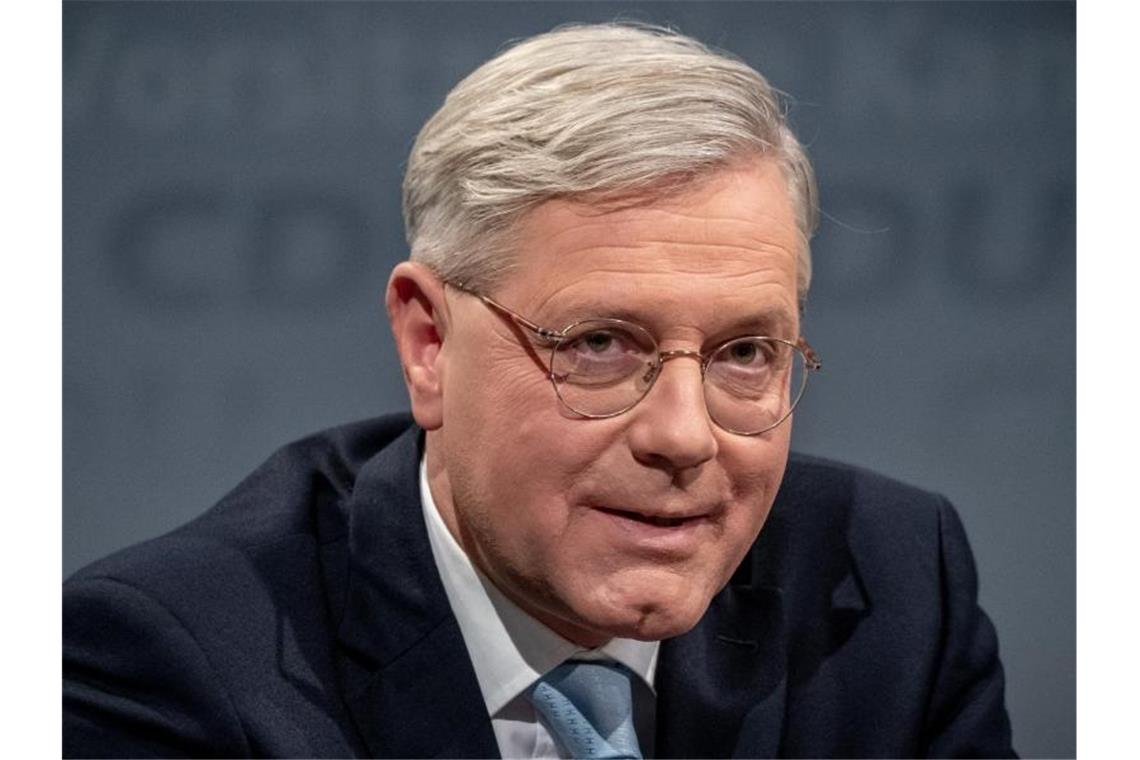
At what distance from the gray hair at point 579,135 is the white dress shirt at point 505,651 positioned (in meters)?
0.44

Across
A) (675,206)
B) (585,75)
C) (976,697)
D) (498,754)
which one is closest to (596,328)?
(675,206)

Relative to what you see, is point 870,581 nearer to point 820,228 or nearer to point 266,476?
point 820,228

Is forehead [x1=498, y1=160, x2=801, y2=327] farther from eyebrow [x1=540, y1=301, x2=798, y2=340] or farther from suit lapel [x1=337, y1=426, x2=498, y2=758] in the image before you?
suit lapel [x1=337, y1=426, x2=498, y2=758]

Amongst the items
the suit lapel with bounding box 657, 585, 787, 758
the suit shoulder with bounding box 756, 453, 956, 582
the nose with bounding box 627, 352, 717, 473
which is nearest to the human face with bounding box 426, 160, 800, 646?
the nose with bounding box 627, 352, 717, 473

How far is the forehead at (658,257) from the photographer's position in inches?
68.5

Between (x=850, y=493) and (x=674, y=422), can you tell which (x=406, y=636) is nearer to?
(x=674, y=422)

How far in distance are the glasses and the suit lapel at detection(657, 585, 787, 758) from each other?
0.44 metres

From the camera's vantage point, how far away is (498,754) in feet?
6.43

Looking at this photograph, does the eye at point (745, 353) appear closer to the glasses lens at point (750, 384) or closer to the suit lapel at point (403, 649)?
the glasses lens at point (750, 384)

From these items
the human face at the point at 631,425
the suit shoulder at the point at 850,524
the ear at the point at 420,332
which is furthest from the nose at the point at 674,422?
the suit shoulder at the point at 850,524

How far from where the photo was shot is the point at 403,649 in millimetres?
1979

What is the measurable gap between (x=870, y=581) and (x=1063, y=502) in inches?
17.1

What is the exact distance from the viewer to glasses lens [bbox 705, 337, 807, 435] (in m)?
1.79

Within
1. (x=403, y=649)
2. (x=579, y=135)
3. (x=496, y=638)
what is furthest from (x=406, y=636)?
(x=579, y=135)
